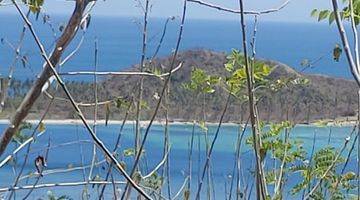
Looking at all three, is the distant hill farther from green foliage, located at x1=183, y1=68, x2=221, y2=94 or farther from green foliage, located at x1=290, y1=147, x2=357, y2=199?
green foliage, located at x1=290, y1=147, x2=357, y2=199

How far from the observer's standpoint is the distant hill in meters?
2.79

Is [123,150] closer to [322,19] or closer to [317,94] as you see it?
[322,19]

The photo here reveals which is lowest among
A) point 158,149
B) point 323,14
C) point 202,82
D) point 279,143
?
point 158,149

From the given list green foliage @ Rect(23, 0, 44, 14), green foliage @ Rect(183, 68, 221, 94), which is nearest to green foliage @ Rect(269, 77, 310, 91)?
green foliage @ Rect(183, 68, 221, 94)

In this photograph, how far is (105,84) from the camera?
2.91 metres

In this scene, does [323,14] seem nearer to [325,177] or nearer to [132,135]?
[325,177]

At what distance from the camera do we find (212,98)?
3.19 meters

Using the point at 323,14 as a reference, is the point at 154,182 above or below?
below

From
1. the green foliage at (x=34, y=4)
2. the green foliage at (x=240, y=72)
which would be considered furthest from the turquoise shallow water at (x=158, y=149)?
the green foliage at (x=34, y=4)

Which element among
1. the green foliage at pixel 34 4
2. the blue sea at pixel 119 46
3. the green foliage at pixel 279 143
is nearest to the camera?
the green foliage at pixel 34 4

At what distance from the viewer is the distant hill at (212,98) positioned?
2.79 m

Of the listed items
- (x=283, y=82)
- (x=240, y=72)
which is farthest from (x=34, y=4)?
(x=283, y=82)

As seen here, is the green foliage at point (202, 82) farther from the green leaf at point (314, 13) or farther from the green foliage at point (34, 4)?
the green foliage at point (34, 4)

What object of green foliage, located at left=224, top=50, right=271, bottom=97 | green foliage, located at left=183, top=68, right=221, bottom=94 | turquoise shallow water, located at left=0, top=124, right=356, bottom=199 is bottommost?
turquoise shallow water, located at left=0, top=124, right=356, bottom=199
